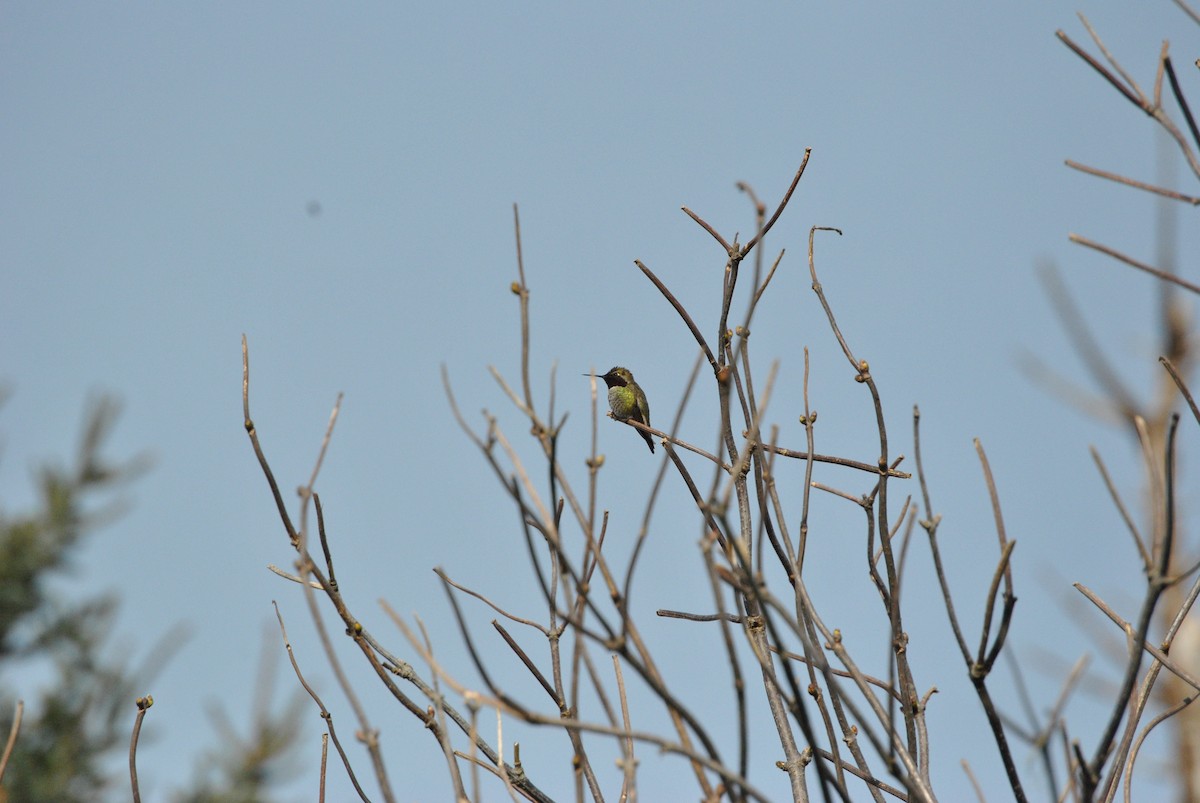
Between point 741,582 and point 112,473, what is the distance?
18.7 metres

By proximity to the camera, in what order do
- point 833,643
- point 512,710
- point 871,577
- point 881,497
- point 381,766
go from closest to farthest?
point 512,710 < point 381,766 < point 833,643 < point 881,497 < point 871,577

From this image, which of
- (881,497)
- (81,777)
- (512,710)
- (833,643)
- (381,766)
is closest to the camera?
(512,710)

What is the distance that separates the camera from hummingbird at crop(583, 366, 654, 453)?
9695 mm

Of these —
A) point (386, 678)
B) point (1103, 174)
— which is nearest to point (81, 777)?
point (386, 678)

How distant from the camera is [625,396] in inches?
386

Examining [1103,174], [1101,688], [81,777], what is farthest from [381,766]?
[81,777]

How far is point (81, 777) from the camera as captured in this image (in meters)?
15.0

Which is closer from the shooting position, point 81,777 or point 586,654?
point 586,654

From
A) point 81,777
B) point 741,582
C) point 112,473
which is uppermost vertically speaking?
point 112,473

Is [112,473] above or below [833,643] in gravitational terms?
above

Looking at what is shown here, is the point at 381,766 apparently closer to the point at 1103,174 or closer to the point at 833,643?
the point at 833,643

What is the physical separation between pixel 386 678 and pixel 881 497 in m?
1.14

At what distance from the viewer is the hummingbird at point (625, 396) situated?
970 cm

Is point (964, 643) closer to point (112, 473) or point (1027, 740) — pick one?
point (1027, 740)
